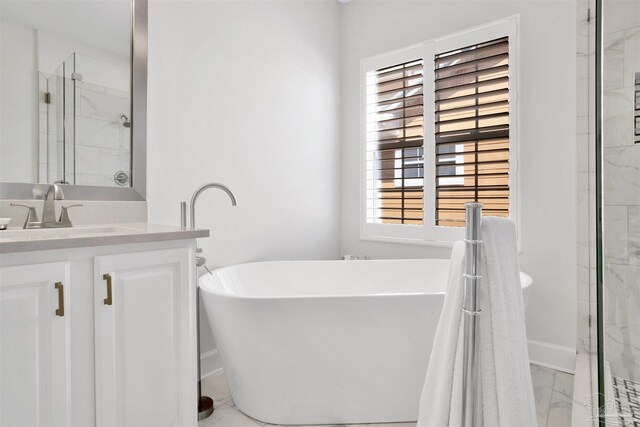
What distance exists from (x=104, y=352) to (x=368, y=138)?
2.57m

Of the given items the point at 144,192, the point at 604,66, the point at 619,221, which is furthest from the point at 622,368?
the point at 144,192

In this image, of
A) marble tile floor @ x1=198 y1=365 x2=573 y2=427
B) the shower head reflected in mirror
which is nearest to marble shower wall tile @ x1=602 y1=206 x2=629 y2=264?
marble tile floor @ x1=198 y1=365 x2=573 y2=427

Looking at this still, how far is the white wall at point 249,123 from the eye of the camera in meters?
2.04

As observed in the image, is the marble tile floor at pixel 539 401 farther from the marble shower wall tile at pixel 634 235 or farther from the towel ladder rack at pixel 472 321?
the marble shower wall tile at pixel 634 235

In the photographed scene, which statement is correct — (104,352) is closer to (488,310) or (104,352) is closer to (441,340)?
(441,340)

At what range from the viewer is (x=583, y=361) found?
222 cm

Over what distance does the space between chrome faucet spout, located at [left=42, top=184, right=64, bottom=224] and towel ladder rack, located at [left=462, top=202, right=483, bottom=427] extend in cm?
A: 159

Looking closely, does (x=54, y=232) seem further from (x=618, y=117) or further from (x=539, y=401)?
(x=539, y=401)

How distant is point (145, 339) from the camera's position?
1.26 m

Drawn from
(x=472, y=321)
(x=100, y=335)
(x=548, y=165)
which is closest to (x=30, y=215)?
(x=100, y=335)

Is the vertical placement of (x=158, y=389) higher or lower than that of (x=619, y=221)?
lower

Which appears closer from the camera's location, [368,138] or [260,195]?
[260,195]

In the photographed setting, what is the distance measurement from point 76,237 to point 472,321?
3.63ft

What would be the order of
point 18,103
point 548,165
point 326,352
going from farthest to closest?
point 548,165
point 326,352
point 18,103
